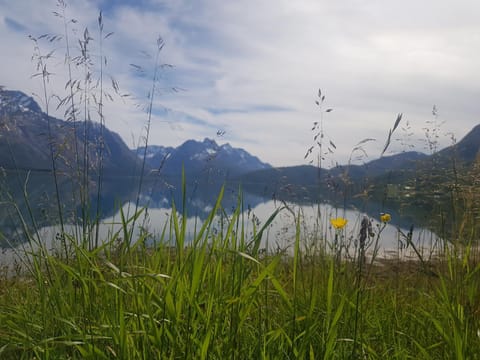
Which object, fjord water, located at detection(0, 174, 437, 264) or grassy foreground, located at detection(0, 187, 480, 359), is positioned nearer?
grassy foreground, located at detection(0, 187, 480, 359)

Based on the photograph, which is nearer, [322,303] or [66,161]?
[322,303]

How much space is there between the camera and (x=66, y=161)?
2.80 meters

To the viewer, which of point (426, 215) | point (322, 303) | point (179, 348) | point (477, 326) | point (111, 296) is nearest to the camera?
point (179, 348)

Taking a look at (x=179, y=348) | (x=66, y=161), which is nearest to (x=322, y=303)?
(x=179, y=348)

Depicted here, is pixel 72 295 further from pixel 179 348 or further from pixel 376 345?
pixel 376 345

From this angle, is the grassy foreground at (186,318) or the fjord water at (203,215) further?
the fjord water at (203,215)

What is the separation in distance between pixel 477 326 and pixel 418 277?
2.64m

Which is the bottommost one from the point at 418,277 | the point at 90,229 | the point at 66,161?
the point at 418,277

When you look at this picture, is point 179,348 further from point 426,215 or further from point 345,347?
point 426,215

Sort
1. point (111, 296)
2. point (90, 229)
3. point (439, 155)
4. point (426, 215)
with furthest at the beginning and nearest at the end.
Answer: point (426, 215), point (439, 155), point (90, 229), point (111, 296)

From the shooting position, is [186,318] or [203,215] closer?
[186,318]

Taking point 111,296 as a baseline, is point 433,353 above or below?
below

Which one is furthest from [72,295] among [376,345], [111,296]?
[376,345]

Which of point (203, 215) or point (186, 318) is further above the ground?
point (203, 215)
